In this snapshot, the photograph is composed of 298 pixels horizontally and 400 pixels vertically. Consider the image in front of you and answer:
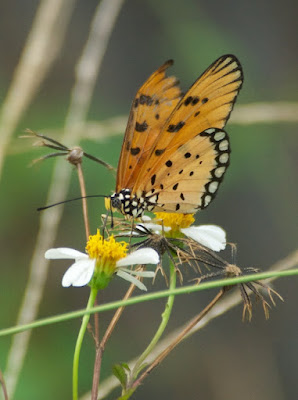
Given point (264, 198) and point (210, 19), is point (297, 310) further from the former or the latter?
point (210, 19)

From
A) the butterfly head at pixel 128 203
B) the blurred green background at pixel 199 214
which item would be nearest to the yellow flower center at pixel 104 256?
the butterfly head at pixel 128 203

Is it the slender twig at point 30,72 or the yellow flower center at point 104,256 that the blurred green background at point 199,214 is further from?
the yellow flower center at point 104,256

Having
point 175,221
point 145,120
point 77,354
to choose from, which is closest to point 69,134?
point 145,120

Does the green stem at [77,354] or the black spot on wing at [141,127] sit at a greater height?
the black spot on wing at [141,127]

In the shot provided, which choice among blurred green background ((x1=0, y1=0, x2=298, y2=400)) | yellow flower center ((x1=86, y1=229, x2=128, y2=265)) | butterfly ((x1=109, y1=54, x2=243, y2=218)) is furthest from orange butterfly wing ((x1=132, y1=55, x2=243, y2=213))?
blurred green background ((x1=0, y1=0, x2=298, y2=400))

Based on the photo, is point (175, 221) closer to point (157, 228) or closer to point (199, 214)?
point (157, 228)

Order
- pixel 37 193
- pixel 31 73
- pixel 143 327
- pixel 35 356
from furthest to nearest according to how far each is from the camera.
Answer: pixel 143 327
pixel 37 193
pixel 35 356
pixel 31 73

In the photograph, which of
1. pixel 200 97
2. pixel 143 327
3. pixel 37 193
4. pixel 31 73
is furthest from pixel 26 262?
pixel 200 97
